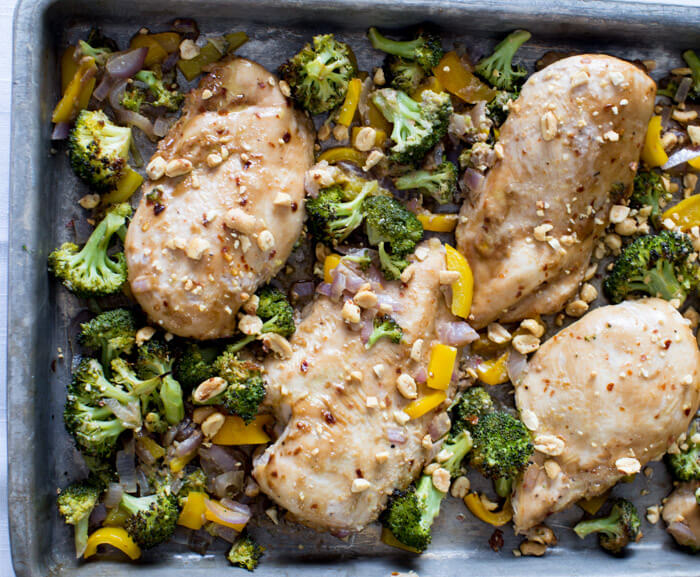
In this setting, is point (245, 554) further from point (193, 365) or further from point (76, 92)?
point (76, 92)

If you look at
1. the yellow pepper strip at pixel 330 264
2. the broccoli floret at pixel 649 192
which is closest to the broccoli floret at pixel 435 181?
the yellow pepper strip at pixel 330 264

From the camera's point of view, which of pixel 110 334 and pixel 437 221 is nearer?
pixel 110 334

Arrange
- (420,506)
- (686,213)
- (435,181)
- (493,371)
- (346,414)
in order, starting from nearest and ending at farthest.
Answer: (346,414) → (420,506) → (435,181) → (493,371) → (686,213)

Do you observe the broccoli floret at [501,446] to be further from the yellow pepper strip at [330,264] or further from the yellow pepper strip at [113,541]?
the yellow pepper strip at [113,541]

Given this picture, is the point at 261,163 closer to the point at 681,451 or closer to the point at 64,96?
the point at 64,96

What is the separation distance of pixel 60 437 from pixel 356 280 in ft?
5.30

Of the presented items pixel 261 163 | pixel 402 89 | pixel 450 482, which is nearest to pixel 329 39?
pixel 402 89

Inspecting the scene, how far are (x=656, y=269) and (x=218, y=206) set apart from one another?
219cm

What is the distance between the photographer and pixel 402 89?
349 centimetres

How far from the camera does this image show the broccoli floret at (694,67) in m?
3.68

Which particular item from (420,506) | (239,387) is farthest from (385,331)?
(420,506)

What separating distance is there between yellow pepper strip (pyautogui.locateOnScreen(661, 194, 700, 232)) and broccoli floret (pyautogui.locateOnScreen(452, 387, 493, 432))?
1.35 meters

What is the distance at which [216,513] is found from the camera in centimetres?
338

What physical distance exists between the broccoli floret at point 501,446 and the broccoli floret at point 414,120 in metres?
1.35
